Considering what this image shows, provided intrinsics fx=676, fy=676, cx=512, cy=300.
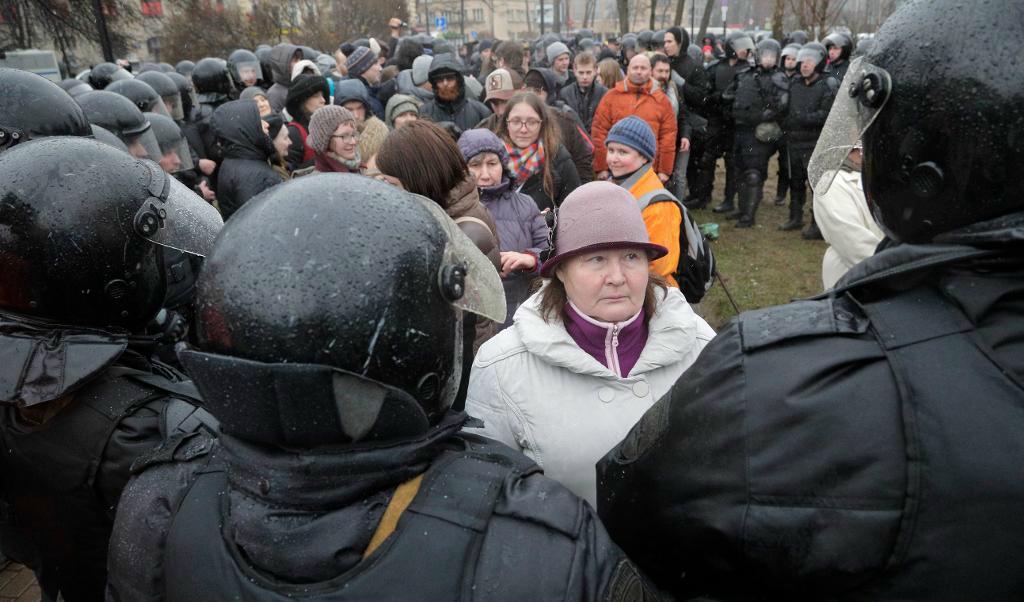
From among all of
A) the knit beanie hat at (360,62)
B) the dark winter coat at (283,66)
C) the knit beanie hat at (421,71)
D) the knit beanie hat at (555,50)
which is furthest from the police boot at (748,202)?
the dark winter coat at (283,66)

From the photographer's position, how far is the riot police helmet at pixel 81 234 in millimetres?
1795

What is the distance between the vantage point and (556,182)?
16.7 feet

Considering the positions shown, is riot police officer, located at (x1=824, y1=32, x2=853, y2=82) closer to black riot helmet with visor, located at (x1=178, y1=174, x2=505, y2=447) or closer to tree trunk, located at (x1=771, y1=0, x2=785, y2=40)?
tree trunk, located at (x1=771, y1=0, x2=785, y2=40)

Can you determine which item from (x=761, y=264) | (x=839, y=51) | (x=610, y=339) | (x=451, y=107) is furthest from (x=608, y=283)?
(x=839, y=51)

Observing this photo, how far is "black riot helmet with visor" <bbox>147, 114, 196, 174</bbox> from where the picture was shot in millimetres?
5031

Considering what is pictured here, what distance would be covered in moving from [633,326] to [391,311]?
1243 mm

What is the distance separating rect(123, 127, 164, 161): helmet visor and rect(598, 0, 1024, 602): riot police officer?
171 inches

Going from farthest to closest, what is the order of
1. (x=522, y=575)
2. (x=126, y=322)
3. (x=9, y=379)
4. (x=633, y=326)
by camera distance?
(x=633, y=326) < (x=126, y=322) < (x=9, y=379) < (x=522, y=575)

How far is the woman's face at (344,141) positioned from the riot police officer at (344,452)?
3.95 metres

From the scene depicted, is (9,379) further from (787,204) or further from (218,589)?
(787,204)

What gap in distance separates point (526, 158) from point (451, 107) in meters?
2.41

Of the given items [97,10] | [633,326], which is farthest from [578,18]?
[633,326]

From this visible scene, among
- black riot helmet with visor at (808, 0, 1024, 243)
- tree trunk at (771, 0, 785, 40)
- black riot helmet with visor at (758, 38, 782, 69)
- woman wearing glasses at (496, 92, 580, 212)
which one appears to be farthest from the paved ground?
tree trunk at (771, 0, 785, 40)

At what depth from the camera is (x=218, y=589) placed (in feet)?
3.88
